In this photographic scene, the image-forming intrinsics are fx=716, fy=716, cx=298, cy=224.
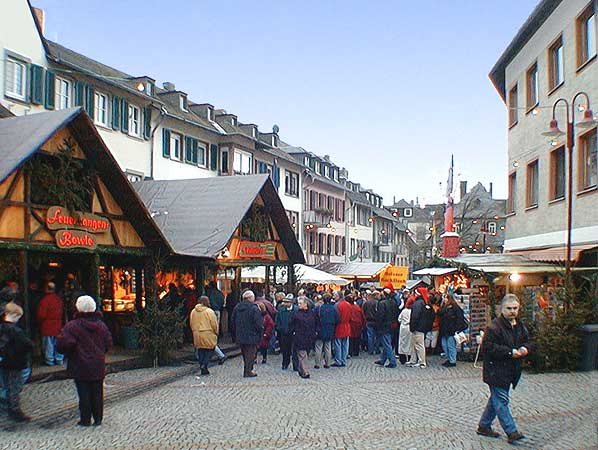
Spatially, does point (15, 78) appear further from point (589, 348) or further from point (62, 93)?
point (589, 348)

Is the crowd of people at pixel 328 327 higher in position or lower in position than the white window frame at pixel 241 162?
lower

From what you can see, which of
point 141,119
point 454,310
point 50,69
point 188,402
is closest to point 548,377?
point 454,310

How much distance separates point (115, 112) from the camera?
28.9 metres

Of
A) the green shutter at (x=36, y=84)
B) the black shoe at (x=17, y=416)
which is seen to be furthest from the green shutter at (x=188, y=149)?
the black shoe at (x=17, y=416)

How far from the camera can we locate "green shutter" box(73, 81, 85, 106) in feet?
87.2

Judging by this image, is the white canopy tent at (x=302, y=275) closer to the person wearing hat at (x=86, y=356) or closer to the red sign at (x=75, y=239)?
the red sign at (x=75, y=239)

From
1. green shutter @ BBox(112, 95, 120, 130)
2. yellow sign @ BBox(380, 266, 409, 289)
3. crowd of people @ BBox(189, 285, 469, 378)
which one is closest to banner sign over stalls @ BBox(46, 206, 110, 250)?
crowd of people @ BBox(189, 285, 469, 378)

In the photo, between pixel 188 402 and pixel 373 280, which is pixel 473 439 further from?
pixel 373 280

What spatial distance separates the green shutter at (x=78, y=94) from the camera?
26594mm

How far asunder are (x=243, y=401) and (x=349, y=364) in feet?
18.0

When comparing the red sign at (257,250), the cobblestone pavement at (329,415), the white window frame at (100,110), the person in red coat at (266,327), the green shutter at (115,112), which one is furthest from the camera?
the green shutter at (115,112)

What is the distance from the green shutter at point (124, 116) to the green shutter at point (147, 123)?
154 centimetres

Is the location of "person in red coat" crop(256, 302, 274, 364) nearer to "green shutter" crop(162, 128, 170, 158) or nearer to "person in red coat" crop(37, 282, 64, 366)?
"person in red coat" crop(37, 282, 64, 366)

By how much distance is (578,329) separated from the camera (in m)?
14.2
